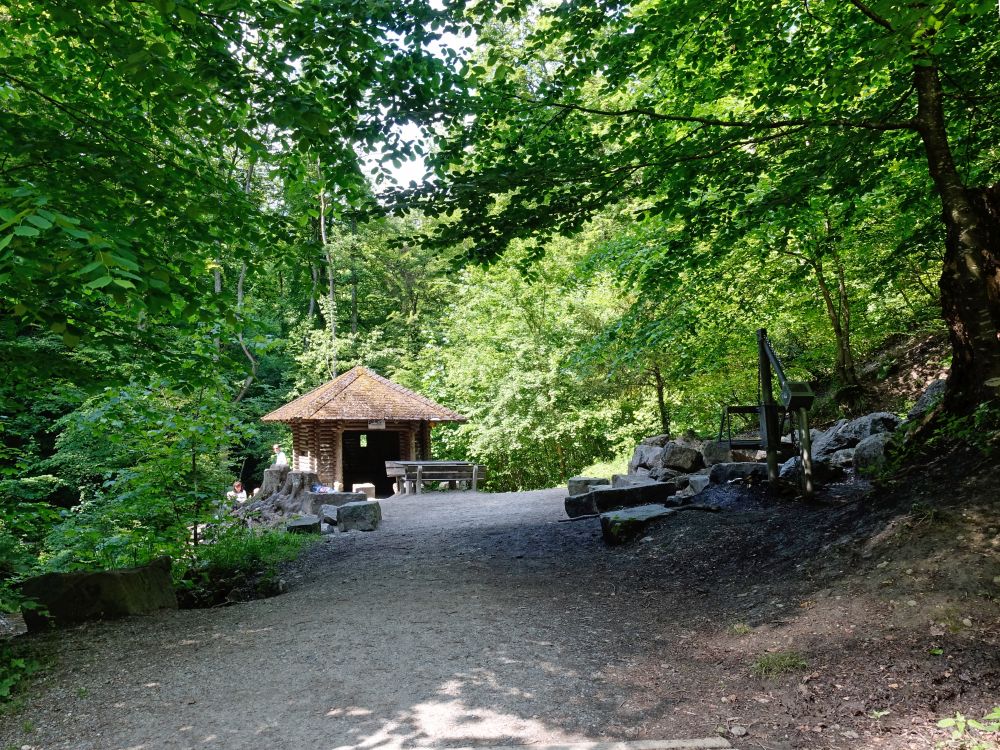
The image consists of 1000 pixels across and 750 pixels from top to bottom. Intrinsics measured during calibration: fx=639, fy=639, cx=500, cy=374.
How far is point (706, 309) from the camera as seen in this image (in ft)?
35.8

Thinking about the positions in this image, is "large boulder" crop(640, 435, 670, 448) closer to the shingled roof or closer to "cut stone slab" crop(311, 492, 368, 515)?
"cut stone slab" crop(311, 492, 368, 515)

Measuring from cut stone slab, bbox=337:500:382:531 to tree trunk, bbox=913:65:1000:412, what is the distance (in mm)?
8308

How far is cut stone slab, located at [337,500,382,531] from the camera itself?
1070 centimetres

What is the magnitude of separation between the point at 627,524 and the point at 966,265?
4.30m

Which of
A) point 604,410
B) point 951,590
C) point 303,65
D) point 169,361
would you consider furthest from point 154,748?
point 604,410

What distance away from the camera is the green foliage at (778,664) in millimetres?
3725

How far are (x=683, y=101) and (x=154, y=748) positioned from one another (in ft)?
24.9

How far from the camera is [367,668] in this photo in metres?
4.21

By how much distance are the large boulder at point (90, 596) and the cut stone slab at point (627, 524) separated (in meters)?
4.87

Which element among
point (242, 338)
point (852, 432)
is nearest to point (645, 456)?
point (852, 432)

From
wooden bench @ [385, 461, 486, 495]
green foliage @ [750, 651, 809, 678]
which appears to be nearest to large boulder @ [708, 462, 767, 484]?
green foliage @ [750, 651, 809, 678]

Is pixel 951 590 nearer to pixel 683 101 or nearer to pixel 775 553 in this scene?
pixel 775 553

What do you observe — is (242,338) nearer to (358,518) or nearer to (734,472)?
(358,518)

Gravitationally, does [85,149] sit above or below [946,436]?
above
